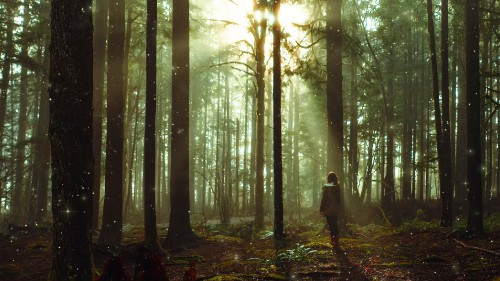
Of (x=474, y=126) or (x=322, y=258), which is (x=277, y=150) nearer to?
(x=322, y=258)

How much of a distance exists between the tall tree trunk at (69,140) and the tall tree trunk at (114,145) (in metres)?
6.27

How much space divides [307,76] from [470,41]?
18.1 ft

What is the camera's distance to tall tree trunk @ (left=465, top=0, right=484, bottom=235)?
35.3 feet

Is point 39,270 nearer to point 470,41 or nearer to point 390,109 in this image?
point 470,41

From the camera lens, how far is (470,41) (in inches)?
427

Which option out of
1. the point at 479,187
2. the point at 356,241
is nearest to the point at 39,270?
the point at 356,241

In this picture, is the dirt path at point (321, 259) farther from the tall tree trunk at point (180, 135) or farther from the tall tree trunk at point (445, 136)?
the tall tree trunk at point (445, 136)

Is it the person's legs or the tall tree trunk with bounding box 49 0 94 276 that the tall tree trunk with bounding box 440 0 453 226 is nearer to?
the person's legs

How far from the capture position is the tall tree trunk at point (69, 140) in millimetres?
5637

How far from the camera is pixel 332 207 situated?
447 inches

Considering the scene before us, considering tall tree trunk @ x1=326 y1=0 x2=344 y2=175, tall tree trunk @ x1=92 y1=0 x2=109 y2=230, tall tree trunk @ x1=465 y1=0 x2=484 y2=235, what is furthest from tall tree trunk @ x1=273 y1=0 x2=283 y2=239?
tall tree trunk @ x1=92 y1=0 x2=109 y2=230

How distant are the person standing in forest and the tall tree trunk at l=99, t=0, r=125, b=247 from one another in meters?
6.38

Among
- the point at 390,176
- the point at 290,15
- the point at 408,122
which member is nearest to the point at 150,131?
the point at 290,15

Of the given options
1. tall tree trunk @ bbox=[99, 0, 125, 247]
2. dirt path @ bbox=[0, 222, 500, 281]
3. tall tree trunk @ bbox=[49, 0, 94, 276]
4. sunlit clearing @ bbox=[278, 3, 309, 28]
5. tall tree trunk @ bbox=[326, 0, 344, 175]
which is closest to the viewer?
tall tree trunk @ bbox=[49, 0, 94, 276]
